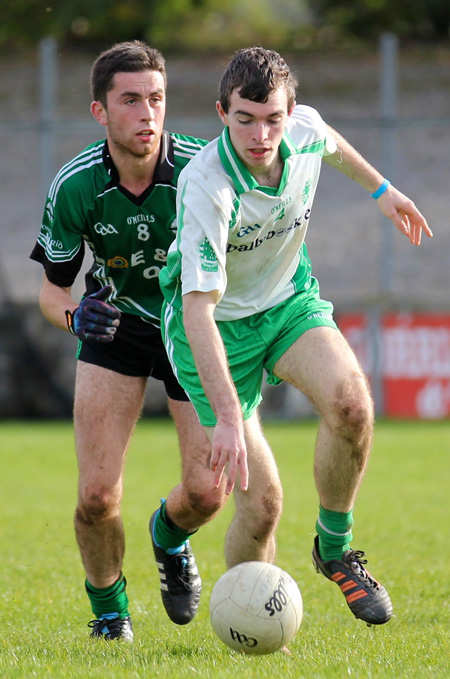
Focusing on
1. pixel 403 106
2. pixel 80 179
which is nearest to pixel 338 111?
pixel 403 106

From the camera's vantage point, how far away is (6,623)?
5.33 metres

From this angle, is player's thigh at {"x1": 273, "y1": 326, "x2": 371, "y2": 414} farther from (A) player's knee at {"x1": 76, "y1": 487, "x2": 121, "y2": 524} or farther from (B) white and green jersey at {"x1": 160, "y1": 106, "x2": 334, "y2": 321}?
(A) player's knee at {"x1": 76, "y1": 487, "x2": 121, "y2": 524}

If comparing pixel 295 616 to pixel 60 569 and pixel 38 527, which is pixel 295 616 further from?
pixel 38 527

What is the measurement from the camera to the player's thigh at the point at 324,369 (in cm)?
459

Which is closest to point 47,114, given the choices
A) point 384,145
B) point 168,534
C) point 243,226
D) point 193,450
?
point 384,145

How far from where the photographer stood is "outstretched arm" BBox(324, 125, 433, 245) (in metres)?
5.27

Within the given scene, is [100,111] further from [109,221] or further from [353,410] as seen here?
[353,410]

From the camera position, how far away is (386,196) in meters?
5.32

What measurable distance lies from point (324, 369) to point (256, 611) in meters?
1.09

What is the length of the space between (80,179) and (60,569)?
9.83ft

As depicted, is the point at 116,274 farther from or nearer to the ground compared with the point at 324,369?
farther from the ground

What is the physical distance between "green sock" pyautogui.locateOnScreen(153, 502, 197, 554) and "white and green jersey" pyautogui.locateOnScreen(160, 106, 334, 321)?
1.29 m

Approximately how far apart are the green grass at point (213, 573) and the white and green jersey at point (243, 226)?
5.12 ft

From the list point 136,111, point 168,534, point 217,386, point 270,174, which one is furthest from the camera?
point 168,534
